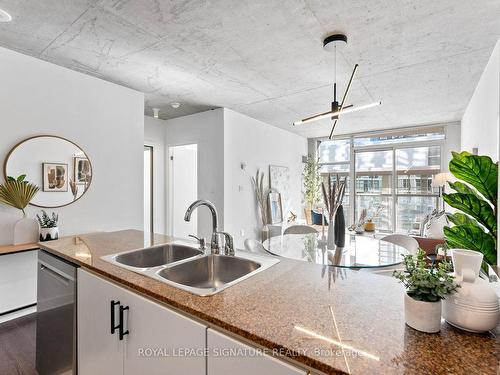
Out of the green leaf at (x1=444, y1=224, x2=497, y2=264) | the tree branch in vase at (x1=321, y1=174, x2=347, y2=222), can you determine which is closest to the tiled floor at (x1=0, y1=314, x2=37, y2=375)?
the tree branch in vase at (x1=321, y1=174, x2=347, y2=222)

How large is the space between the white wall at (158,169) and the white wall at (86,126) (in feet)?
4.15

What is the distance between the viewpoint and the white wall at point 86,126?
2594 millimetres

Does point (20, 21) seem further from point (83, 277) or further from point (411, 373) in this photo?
point (411, 373)

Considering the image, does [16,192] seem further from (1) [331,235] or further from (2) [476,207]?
(2) [476,207]

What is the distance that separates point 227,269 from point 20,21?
101 inches

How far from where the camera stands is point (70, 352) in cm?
156

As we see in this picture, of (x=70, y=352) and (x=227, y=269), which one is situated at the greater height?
(x=227, y=269)

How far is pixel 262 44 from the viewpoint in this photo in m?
2.50

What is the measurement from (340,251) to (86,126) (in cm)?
305

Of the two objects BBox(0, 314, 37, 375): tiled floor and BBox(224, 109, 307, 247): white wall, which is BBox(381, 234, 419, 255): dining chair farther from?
BBox(0, 314, 37, 375): tiled floor

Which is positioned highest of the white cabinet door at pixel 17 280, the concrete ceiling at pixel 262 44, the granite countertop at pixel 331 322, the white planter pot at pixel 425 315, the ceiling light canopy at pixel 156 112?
the concrete ceiling at pixel 262 44

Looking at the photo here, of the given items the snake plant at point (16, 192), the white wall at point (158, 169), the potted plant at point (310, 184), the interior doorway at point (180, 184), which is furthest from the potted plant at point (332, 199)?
the potted plant at point (310, 184)

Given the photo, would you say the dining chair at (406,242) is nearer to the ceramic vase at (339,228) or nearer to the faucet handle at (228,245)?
the ceramic vase at (339,228)

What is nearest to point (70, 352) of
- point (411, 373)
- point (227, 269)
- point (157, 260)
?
point (157, 260)
